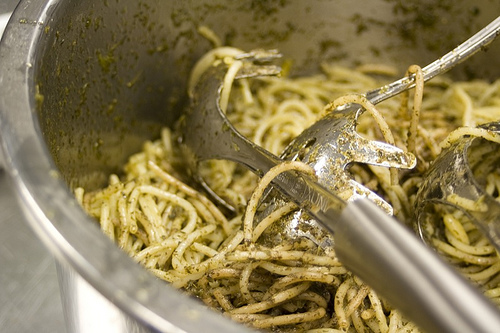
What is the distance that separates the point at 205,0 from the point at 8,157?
131 cm

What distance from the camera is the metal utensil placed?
5.46 ft

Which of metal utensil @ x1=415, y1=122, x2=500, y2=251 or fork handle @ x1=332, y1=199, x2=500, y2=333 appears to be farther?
metal utensil @ x1=415, y1=122, x2=500, y2=251

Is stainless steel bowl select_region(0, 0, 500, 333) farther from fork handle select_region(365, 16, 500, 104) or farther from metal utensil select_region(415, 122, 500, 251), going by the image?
metal utensil select_region(415, 122, 500, 251)

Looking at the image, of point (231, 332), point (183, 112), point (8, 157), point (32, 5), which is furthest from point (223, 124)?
point (231, 332)

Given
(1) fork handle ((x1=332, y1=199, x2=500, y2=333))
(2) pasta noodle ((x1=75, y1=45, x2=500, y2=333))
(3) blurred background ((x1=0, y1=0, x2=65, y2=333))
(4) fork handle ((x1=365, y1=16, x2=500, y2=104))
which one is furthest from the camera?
(3) blurred background ((x1=0, y1=0, x2=65, y2=333))

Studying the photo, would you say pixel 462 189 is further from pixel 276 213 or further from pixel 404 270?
pixel 404 270

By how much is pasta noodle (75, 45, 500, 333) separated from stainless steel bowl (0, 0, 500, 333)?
0.34ft

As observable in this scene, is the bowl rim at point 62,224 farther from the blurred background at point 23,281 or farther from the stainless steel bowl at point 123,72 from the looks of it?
the blurred background at point 23,281

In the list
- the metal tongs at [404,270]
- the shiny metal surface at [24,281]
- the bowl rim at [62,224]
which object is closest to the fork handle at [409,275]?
the metal tongs at [404,270]

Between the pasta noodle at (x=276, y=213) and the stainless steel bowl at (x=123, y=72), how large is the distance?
0.10 meters

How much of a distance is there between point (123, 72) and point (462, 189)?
133 cm

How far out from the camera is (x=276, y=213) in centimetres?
186

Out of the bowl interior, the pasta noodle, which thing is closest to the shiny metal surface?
the bowl interior

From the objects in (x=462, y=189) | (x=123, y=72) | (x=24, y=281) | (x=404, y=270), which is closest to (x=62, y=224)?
(x=404, y=270)
